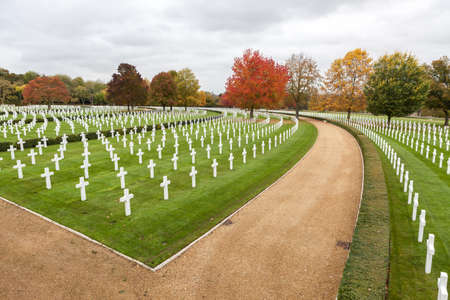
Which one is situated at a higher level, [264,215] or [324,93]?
[324,93]

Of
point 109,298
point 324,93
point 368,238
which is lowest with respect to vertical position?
point 109,298

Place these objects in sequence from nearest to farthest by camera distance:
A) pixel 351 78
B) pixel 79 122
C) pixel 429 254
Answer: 1. pixel 429 254
2. pixel 79 122
3. pixel 351 78

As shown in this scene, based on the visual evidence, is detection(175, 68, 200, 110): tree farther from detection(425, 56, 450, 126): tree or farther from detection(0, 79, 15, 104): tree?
detection(0, 79, 15, 104): tree

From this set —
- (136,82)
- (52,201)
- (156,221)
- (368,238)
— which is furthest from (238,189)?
(136,82)

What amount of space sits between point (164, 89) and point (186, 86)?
23.7 ft

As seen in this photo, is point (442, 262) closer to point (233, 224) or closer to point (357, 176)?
point (233, 224)

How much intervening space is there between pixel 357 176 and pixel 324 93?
41.7 m

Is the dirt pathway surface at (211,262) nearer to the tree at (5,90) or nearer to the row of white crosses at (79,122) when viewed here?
the row of white crosses at (79,122)

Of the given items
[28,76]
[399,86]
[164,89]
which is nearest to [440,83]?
[399,86]

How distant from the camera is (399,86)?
125 ft

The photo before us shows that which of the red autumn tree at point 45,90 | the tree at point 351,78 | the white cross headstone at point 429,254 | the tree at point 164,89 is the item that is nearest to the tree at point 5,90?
the red autumn tree at point 45,90

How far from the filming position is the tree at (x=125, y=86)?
61.7 m

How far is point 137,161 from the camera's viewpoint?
57.4 feet

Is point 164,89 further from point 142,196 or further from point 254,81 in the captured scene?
point 142,196
